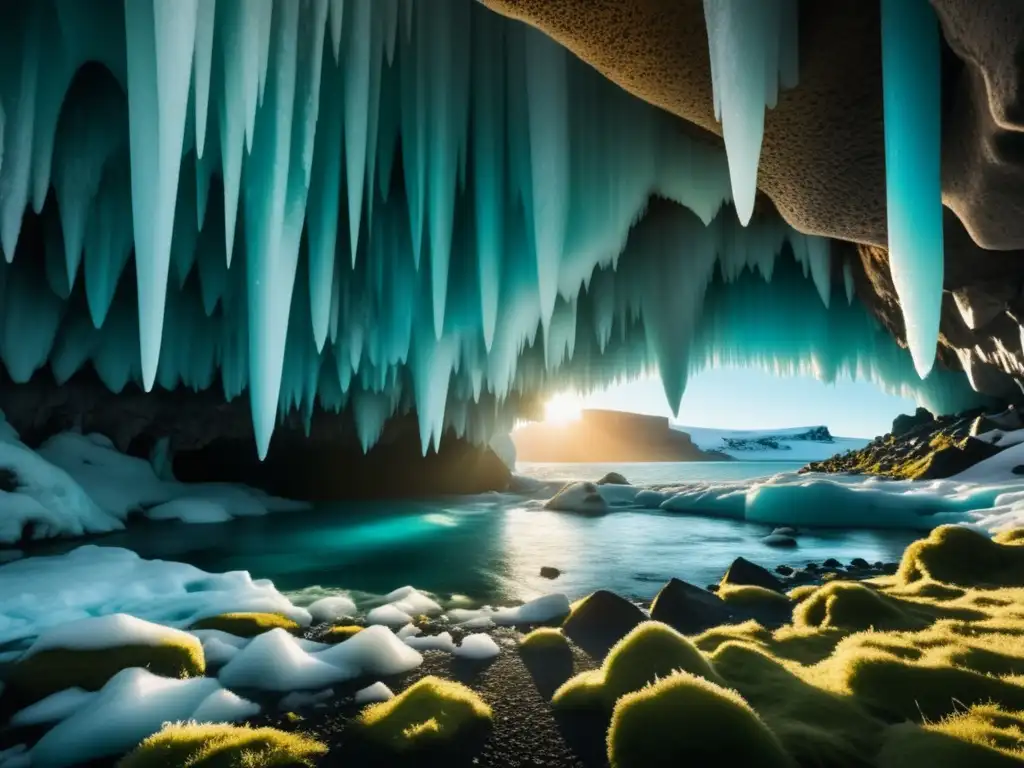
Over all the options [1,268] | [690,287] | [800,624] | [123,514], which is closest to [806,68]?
[800,624]

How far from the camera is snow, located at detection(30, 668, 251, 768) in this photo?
7.76 ft

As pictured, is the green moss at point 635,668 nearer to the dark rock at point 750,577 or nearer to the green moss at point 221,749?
the green moss at point 221,749

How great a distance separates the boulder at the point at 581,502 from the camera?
1373 centimetres

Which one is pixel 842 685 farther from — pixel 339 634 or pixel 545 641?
pixel 339 634

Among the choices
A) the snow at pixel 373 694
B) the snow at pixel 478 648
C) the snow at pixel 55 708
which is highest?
the snow at pixel 55 708

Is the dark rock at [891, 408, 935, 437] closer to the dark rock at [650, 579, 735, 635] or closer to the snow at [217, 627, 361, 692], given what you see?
the dark rock at [650, 579, 735, 635]

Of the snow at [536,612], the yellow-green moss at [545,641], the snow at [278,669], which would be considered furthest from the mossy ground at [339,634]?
the yellow-green moss at [545,641]

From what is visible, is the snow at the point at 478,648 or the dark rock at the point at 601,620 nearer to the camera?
the snow at the point at 478,648

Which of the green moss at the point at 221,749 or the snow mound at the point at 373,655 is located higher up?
the green moss at the point at 221,749

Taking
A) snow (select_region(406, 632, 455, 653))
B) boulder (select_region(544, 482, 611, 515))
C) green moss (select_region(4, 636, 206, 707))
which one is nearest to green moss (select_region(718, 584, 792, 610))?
snow (select_region(406, 632, 455, 653))

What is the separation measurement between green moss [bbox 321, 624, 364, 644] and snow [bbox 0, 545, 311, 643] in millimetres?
492

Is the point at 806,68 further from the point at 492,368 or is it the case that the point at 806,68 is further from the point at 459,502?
the point at 459,502

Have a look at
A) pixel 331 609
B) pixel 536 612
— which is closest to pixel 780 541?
pixel 536 612

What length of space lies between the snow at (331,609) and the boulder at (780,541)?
566 centimetres
